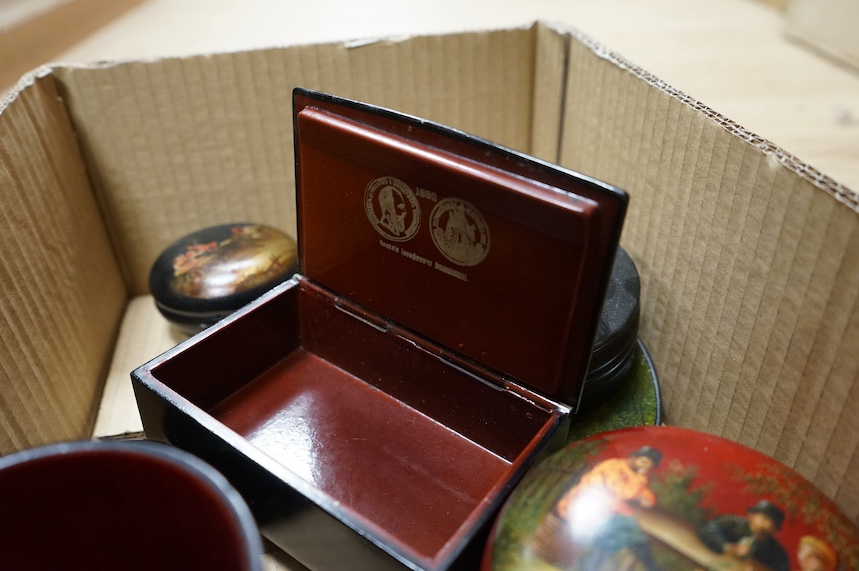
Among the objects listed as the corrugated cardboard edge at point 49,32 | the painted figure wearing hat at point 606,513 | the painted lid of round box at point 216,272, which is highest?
the corrugated cardboard edge at point 49,32

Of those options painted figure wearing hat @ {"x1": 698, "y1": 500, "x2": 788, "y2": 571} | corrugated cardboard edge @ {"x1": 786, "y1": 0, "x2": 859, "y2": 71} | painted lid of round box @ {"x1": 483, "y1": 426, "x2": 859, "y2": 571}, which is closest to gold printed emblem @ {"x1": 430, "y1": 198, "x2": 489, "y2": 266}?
painted lid of round box @ {"x1": 483, "y1": 426, "x2": 859, "y2": 571}

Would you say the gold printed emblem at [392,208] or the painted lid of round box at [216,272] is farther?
the painted lid of round box at [216,272]

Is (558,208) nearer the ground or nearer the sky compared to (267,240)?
nearer the sky

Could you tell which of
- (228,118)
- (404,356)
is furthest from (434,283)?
(228,118)

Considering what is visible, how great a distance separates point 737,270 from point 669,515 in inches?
13.5

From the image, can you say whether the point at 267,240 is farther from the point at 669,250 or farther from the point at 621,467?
the point at 621,467

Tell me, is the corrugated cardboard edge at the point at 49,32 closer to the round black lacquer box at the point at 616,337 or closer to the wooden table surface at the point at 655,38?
the wooden table surface at the point at 655,38

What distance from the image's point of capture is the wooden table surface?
41.8 inches

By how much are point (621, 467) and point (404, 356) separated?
0.36m

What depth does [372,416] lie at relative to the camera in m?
0.92

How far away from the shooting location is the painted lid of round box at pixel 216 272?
102 cm

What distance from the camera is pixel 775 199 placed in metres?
0.70

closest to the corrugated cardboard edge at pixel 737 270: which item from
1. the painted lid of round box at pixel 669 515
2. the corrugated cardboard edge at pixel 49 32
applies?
the painted lid of round box at pixel 669 515

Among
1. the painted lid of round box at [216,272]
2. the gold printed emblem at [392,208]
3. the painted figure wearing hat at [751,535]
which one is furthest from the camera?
the painted lid of round box at [216,272]
